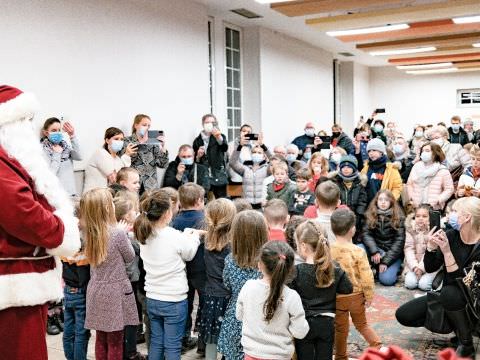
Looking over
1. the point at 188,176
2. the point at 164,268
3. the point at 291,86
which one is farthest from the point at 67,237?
the point at 291,86

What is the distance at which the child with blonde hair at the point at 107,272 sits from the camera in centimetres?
287

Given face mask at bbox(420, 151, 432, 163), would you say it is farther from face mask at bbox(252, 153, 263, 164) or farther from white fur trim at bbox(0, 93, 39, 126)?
white fur trim at bbox(0, 93, 39, 126)

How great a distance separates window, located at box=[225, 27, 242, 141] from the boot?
564cm

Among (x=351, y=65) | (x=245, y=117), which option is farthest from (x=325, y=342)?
(x=351, y=65)

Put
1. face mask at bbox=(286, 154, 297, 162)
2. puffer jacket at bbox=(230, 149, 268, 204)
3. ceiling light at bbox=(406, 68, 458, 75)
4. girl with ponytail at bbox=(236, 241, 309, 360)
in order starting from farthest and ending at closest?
ceiling light at bbox=(406, 68, 458, 75) < face mask at bbox=(286, 154, 297, 162) < puffer jacket at bbox=(230, 149, 268, 204) < girl with ponytail at bbox=(236, 241, 309, 360)

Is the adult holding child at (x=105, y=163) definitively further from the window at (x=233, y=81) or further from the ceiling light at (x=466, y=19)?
the ceiling light at (x=466, y=19)

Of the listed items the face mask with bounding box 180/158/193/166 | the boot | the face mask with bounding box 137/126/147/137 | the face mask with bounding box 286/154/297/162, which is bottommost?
the boot

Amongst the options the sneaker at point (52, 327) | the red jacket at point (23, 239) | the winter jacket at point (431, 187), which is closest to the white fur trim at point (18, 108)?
the red jacket at point (23, 239)

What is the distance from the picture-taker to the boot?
3322 mm

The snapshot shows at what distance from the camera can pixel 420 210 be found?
511cm

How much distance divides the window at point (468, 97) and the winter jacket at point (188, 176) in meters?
12.5

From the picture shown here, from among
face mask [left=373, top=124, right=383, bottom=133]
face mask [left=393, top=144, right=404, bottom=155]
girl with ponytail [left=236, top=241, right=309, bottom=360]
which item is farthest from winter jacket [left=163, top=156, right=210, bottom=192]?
face mask [left=373, top=124, right=383, bottom=133]

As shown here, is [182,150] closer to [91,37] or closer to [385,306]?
[91,37]

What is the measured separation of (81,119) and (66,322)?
2671 mm
